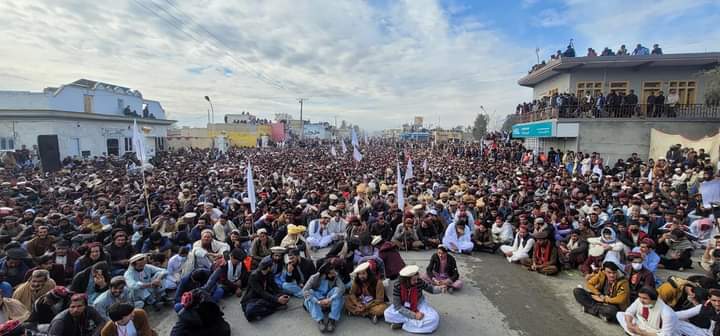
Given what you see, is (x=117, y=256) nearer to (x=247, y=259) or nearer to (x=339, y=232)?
(x=247, y=259)

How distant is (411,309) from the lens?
203 inches

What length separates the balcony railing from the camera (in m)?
17.1

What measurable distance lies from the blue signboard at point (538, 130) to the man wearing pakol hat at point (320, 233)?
14.5 metres

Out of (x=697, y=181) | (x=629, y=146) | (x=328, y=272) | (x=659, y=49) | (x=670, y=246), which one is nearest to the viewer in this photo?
(x=328, y=272)

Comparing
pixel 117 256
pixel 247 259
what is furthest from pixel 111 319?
pixel 117 256

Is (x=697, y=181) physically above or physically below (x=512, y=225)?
above

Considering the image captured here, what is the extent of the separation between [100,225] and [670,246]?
1300 cm

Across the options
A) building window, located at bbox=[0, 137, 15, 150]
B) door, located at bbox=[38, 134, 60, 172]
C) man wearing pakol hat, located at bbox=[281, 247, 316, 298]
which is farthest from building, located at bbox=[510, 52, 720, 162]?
building window, located at bbox=[0, 137, 15, 150]

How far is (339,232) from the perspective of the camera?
9.27 m

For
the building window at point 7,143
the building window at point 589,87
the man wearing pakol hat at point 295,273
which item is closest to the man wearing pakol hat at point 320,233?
the man wearing pakol hat at point 295,273

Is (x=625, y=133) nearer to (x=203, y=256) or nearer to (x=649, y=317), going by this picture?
(x=649, y=317)

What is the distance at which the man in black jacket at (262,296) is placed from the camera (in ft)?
17.6

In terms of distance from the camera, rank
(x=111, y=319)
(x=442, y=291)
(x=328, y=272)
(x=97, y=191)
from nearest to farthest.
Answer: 1. (x=111, y=319)
2. (x=328, y=272)
3. (x=442, y=291)
4. (x=97, y=191)

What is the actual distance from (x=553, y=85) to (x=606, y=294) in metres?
19.8
